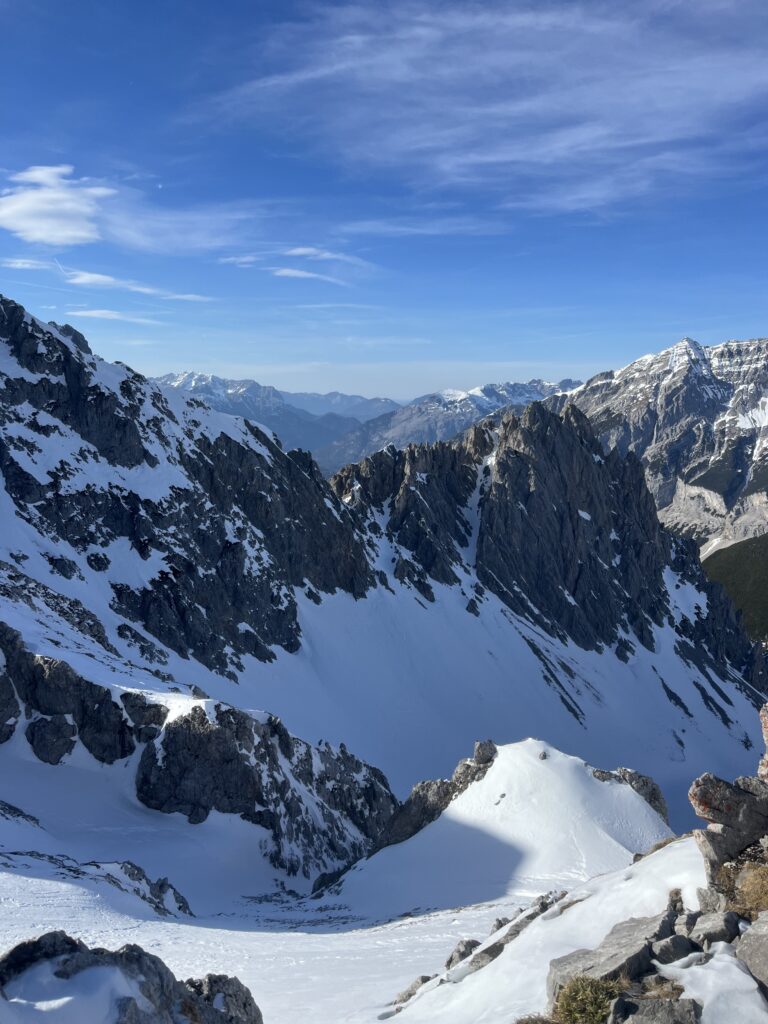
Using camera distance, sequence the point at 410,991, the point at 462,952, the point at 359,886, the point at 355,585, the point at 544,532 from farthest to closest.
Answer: the point at 544,532 < the point at 355,585 < the point at 359,886 < the point at 462,952 < the point at 410,991

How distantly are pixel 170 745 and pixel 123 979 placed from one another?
39670mm

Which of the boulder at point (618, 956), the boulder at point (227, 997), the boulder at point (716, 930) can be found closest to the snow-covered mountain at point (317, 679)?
the boulder at point (618, 956)

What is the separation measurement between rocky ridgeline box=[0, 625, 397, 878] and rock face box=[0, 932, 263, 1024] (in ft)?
123

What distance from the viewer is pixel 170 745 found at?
49.6 meters

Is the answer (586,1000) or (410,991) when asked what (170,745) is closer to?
(410,991)

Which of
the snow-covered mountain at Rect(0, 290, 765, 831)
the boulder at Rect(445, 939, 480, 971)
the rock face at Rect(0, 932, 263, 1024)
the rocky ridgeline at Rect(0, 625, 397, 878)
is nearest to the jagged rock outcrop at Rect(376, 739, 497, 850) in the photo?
the rocky ridgeline at Rect(0, 625, 397, 878)

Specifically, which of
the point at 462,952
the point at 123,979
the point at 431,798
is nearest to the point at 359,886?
the point at 431,798

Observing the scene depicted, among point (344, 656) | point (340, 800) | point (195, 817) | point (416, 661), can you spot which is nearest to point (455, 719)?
point (416, 661)

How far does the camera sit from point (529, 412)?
506ft

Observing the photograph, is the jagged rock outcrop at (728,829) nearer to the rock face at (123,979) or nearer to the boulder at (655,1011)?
the boulder at (655,1011)

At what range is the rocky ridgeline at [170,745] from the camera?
48062 millimetres

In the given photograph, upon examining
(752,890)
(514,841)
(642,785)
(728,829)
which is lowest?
(514,841)

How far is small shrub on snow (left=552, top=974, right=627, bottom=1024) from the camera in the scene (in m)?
11.6

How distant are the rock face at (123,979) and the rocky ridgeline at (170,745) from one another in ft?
123
